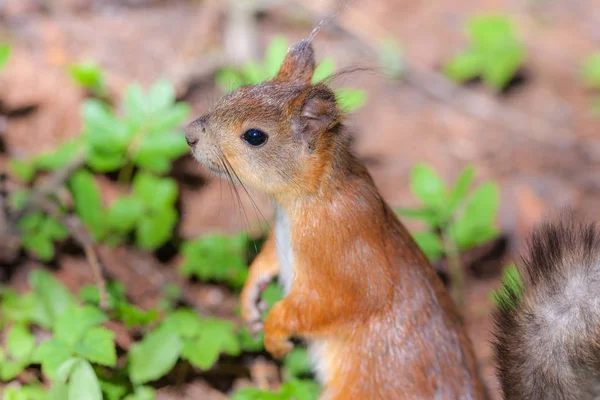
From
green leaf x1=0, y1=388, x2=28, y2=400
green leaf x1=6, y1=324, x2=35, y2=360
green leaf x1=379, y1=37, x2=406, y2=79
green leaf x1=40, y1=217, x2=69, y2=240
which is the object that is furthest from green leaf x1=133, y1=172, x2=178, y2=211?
green leaf x1=379, y1=37, x2=406, y2=79

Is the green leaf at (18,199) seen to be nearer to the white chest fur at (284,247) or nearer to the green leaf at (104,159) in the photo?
the green leaf at (104,159)

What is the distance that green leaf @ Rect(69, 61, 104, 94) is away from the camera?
13.1ft

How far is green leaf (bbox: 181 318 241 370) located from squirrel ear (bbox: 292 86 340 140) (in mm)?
949

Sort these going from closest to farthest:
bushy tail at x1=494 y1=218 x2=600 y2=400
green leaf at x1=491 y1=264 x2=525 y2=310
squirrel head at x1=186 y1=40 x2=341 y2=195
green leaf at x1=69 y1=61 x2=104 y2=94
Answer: bushy tail at x1=494 y1=218 x2=600 y2=400
green leaf at x1=491 y1=264 x2=525 y2=310
squirrel head at x1=186 y1=40 x2=341 y2=195
green leaf at x1=69 y1=61 x2=104 y2=94

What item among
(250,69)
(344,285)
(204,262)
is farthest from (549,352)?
(250,69)

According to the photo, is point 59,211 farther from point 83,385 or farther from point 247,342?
point 83,385

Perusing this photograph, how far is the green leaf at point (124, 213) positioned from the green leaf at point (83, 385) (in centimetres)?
121

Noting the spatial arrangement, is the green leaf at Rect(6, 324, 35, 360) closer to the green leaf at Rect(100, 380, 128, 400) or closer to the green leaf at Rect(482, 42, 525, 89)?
the green leaf at Rect(100, 380, 128, 400)

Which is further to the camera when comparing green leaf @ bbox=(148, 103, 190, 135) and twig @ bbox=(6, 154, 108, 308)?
green leaf @ bbox=(148, 103, 190, 135)

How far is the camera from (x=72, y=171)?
379 centimetres

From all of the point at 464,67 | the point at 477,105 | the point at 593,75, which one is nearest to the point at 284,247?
the point at 477,105

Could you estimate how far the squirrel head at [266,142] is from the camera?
2.70 metres

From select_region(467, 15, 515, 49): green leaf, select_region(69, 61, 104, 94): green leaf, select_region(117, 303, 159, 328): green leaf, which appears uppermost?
select_region(467, 15, 515, 49): green leaf

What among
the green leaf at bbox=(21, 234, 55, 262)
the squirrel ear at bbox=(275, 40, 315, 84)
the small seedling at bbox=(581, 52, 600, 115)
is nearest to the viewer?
the squirrel ear at bbox=(275, 40, 315, 84)
